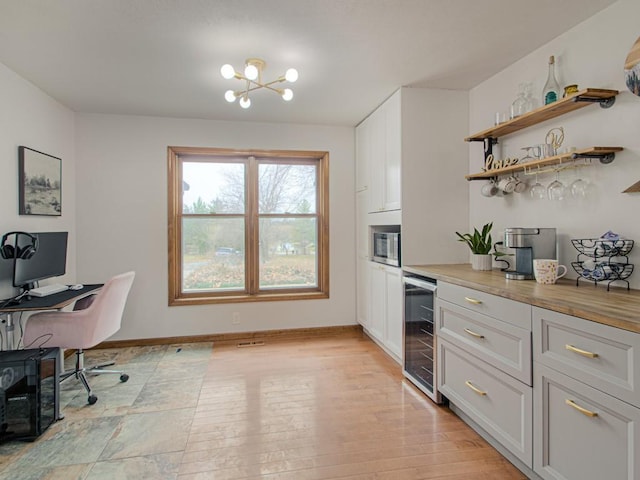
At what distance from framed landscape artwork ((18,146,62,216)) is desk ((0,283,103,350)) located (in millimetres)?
737

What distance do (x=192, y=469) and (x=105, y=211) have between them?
9.54ft

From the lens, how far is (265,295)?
4.14m

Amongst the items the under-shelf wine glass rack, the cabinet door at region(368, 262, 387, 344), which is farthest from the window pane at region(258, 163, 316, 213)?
the under-shelf wine glass rack

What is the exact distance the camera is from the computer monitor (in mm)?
2666

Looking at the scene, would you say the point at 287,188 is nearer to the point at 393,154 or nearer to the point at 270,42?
the point at 393,154

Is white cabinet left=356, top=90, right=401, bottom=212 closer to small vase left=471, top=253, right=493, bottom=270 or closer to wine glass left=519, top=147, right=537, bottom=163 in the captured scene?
small vase left=471, top=253, right=493, bottom=270

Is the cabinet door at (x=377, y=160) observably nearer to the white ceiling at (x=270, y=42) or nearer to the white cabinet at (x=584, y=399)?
the white ceiling at (x=270, y=42)

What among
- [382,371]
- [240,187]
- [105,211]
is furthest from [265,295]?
[105,211]

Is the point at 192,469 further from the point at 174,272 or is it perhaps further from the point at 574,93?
the point at 574,93

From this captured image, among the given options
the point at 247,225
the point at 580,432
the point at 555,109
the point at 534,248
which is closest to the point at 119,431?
the point at 247,225

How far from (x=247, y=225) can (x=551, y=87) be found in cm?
310

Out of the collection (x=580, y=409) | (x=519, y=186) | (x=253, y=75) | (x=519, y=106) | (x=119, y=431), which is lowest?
(x=119, y=431)

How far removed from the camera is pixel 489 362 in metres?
1.98

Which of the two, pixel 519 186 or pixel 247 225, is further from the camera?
pixel 247 225
